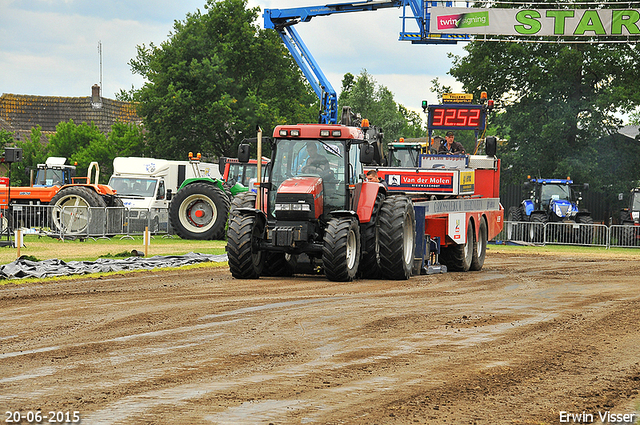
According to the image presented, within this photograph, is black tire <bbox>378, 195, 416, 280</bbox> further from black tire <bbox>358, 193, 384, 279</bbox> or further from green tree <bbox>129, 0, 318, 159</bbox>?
green tree <bbox>129, 0, 318, 159</bbox>

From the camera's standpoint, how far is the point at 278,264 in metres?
15.0

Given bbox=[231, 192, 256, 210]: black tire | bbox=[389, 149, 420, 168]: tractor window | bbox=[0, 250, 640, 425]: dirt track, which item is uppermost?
bbox=[389, 149, 420, 168]: tractor window

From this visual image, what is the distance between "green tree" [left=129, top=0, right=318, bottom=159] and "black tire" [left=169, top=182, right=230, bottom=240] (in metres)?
17.6

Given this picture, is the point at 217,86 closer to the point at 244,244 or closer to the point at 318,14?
the point at 318,14

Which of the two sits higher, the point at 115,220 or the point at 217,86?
the point at 217,86

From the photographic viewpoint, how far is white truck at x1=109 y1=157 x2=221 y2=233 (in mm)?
28125

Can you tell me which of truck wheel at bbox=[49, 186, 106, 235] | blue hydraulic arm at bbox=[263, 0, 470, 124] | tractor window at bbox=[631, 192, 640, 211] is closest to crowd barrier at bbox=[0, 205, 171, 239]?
truck wheel at bbox=[49, 186, 106, 235]

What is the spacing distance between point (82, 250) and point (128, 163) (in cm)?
995

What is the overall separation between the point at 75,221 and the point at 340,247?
44.9ft

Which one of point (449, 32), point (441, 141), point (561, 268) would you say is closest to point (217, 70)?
point (449, 32)

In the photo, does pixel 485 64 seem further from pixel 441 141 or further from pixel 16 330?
pixel 16 330

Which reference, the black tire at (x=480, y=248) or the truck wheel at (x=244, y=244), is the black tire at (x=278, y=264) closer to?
the truck wheel at (x=244, y=244)

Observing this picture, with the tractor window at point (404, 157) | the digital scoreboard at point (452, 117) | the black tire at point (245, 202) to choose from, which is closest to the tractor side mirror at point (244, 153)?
the black tire at point (245, 202)

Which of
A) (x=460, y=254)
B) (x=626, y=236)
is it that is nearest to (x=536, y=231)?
(x=626, y=236)
